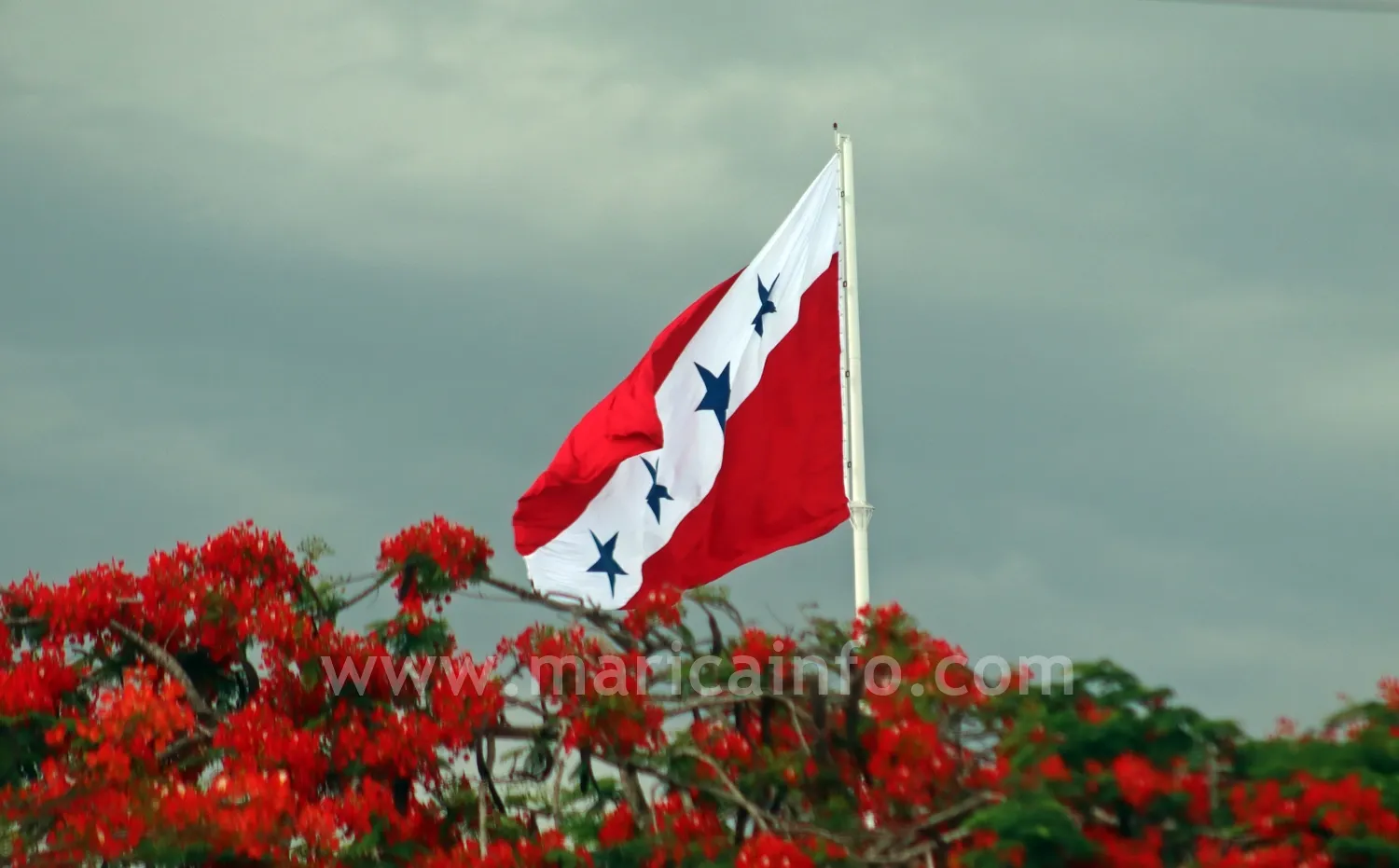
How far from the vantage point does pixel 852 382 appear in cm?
1231

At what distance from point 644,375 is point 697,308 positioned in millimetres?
668

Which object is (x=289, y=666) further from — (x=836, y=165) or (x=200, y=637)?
(x=836, y=165)

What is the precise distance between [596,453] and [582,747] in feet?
10.8

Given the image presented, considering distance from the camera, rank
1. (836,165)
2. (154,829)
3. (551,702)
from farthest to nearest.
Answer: (836,165)
(551,702)
(154,829)

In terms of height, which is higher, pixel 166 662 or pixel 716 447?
Result: pixel 716 447

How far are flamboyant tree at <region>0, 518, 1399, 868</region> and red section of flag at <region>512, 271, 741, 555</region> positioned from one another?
2.90ft

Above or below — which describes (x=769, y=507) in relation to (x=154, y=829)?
above

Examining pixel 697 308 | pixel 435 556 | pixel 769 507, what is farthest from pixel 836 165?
pixel 435 556

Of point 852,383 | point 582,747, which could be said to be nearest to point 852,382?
point 852,383

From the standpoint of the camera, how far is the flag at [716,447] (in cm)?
1228

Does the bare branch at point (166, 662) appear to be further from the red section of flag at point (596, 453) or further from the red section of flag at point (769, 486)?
the red section of flag at point (769, 486)

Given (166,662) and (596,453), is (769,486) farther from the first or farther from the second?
(166,662)

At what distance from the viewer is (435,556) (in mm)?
11508

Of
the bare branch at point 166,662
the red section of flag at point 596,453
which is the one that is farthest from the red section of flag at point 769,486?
the bare branch at point 166,662
